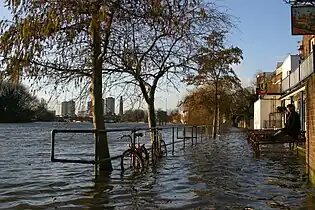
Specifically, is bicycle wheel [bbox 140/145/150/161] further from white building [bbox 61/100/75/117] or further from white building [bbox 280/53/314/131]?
white building [bbox 280/53/314/131]

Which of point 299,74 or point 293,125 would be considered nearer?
point 293,125

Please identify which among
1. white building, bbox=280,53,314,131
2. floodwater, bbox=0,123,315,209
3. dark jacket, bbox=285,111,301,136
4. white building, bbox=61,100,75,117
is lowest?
floodwater, bbox=0,123,315,209

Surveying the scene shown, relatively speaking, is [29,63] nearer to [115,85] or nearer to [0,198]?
[0,198]

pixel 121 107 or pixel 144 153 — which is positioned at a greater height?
pixel 121 107

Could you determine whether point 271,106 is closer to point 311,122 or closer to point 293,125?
point 293,125

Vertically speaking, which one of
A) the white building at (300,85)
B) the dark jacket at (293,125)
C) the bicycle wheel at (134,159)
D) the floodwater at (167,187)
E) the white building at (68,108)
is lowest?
the floodwater at (167,187)

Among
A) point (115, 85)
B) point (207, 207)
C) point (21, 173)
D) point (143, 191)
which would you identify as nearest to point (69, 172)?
point (21, 173)

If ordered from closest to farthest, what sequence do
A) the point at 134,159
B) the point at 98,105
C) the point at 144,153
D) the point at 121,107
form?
the point at 98,105
the point at 134,159
the point at 144,153
the point at 121,107

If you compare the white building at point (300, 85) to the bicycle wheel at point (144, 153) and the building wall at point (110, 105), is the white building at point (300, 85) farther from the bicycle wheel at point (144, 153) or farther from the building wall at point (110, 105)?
the building wall at point (110, 105)

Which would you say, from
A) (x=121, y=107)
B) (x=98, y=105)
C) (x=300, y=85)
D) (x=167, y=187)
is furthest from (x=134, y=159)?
(x=300, y=85)

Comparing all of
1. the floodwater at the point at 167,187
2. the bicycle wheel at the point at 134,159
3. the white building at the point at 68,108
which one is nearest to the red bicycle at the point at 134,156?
the bicycle wheel at the point at 134,159

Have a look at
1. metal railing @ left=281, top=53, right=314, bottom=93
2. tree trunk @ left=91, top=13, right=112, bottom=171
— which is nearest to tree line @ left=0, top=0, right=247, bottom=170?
tree trunk @ left=91, top=13, right=112, bottom=171

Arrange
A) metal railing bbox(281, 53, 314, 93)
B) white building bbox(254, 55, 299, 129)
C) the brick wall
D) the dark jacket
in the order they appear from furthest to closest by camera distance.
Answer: white building bbox(254, 55, 299, 129) < metal railing bbox(281, 53, 314, 93) < the dark jacket < the brick wall

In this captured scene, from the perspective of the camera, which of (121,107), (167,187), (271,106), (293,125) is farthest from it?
(271,106)
